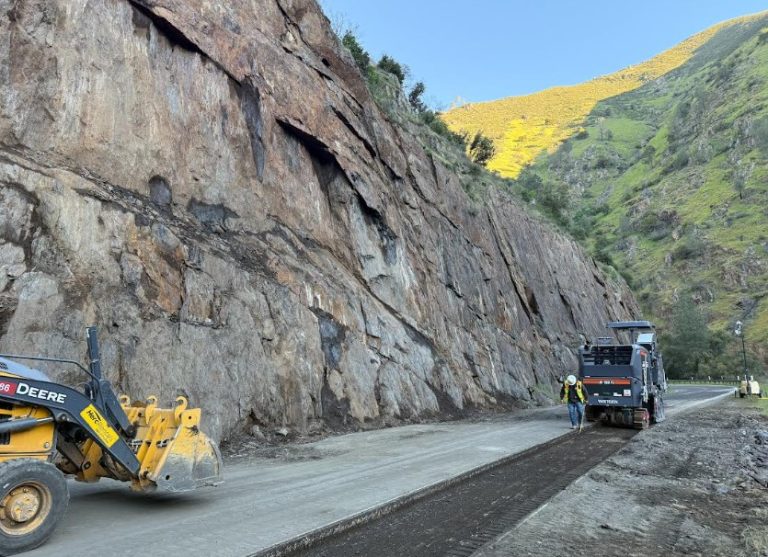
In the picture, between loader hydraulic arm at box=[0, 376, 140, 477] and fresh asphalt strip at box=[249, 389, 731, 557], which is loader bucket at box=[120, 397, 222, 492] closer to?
loader hydraulic arm at box=[0, 376, 140, 477]

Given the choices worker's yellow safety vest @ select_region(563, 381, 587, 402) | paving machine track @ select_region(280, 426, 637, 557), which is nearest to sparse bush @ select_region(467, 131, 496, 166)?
worker's yellow safety vest @ select_region(563, 381, 587, 402)

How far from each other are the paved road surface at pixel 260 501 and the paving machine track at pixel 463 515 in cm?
40

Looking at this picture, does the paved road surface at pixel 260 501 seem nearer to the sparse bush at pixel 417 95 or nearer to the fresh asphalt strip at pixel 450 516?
the fresh asphalt strip at pixel 450 516

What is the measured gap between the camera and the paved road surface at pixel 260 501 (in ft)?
18.2

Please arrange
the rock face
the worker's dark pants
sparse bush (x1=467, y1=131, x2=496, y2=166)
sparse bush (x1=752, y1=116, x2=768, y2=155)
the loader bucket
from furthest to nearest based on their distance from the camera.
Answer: sparse bush (x1=752, y1=116, x2=768, y2=155) → sparse bush (x1=467, y1=131, x2=496, y2=166) → the worker's dark pants → the rock face → the loader bucket

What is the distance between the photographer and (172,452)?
662cm

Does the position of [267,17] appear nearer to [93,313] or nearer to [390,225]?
[390,225]

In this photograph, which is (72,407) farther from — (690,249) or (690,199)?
(690,199)

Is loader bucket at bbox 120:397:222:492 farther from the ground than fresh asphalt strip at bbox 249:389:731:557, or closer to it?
farther from the ground

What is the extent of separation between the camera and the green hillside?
6931cm

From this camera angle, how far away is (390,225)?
2383cm

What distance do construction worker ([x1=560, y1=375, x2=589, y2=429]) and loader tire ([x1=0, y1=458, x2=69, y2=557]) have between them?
15.1 metres

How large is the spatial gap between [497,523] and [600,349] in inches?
547

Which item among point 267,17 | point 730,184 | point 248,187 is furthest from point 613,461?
point 730,184
